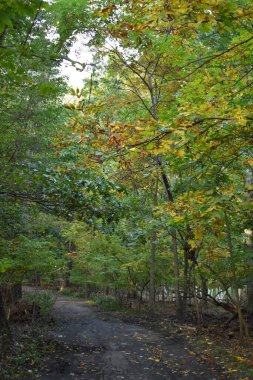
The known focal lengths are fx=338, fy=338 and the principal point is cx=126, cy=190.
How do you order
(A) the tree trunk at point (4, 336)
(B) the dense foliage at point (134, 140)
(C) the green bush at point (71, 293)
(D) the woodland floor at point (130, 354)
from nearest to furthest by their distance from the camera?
(B) the dense foliage at point (134, 140) → (D) the woodland floor at point (130, 354) → (A) the tree trunk at point (4, 336) → (C) the green bush at point (71, 293)

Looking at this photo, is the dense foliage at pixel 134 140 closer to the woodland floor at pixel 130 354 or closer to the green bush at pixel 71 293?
the woodland floor at pixel 130 354

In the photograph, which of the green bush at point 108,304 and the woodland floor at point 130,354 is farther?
the green bush at point 108,304

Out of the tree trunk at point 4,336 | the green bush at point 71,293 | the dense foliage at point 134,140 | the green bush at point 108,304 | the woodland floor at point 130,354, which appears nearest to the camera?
the dense foliage at point 134,140

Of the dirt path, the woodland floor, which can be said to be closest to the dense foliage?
the woodland floor

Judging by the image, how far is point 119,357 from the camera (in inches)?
313

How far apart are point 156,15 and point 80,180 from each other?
2671mm

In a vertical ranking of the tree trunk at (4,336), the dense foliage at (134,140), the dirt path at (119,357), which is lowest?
the dirt path at (119,357)

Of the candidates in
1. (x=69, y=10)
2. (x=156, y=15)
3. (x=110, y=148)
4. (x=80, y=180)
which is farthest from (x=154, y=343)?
(x=69, y=10)

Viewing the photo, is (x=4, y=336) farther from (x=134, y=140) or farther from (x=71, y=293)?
(x=71, y=293)

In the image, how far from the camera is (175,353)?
834 centimetres

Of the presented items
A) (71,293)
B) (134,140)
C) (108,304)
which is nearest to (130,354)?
(134,140)

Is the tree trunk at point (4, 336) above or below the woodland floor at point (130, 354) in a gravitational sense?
above

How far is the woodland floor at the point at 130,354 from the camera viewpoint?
6.61 metres

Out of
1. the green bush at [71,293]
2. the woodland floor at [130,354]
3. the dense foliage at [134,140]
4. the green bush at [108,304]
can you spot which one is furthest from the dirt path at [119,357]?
the green bush at [71,293]
